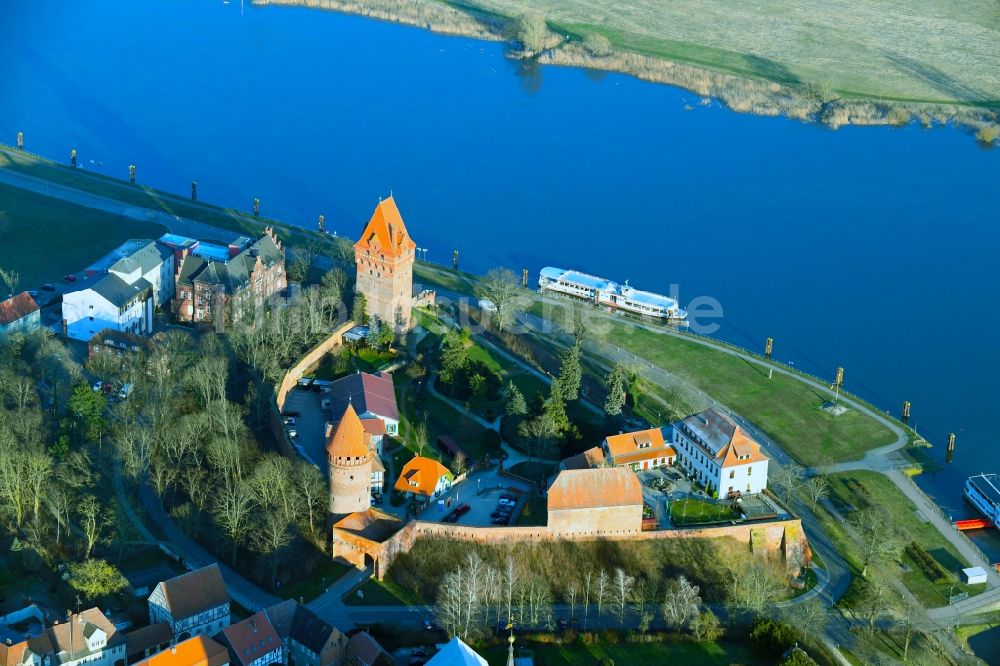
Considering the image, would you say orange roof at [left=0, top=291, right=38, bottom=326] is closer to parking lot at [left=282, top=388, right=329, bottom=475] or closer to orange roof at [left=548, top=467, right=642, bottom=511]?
parking lot at [left=282, top=388, right=329, bottom=475]

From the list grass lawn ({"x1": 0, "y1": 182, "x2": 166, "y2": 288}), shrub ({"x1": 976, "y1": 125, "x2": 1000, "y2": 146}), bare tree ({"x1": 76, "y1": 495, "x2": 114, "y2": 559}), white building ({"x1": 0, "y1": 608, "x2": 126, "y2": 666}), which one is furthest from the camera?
shrub ({"x1": 976, "y1": 125, "x2": 1000, "y2": 146})

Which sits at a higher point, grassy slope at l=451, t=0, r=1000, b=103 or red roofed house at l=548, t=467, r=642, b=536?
grassy slope at l=451, t=0, r=1000, b=103

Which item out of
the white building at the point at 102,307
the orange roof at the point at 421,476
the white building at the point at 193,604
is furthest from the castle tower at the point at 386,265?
the white building at the point at 193,604

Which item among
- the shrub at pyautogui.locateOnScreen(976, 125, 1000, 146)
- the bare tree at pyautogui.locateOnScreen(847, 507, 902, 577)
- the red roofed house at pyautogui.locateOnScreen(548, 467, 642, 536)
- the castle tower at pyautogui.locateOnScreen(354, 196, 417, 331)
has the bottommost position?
the bare tree at pyautogui.locateOnScreen(847, 507, 902, 577)

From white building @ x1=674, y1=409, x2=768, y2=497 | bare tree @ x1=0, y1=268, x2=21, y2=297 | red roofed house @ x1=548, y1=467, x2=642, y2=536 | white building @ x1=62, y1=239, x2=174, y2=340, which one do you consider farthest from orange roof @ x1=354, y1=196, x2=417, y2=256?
bare tree @ x1=0, y1=268, x2=21, y2=297

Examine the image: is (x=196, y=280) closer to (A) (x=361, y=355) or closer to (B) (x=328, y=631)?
(A) (x=361, y=355)

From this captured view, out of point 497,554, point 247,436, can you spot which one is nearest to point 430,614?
point 497,554

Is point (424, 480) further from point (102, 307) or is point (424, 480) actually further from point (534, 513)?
point (102, 307)

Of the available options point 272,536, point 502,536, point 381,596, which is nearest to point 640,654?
point 502,536
